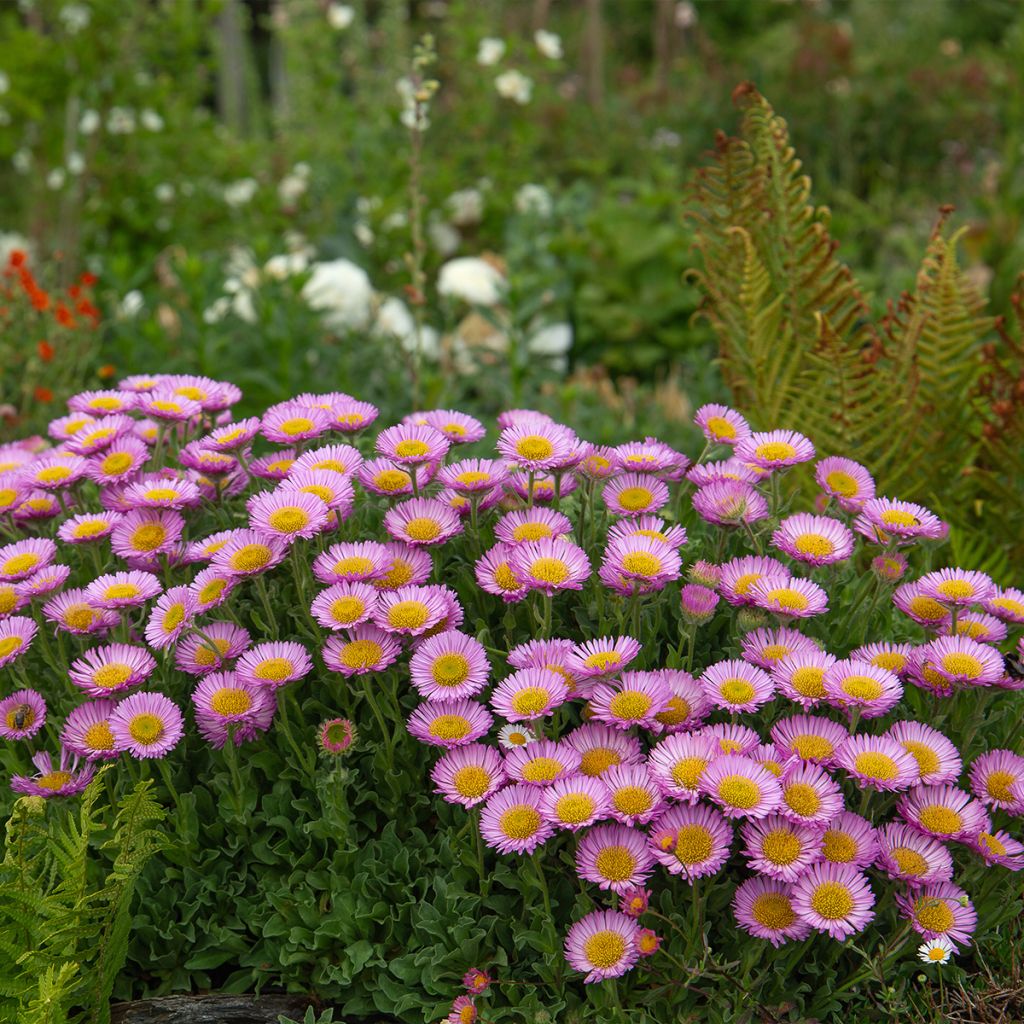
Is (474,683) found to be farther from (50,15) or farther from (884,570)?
(50,15)

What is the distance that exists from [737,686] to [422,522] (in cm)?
55

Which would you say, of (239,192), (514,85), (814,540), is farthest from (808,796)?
(239,192)

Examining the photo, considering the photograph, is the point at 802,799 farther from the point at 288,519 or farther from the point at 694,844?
the point at 288,519

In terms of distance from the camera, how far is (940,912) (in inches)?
60.9

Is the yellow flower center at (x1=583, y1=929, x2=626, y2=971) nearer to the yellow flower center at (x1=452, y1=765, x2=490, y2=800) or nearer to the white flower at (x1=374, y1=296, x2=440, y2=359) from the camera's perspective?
the yellow flower center at (x1=452, y1=765, x2=490, y2=800)

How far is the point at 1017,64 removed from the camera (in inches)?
236

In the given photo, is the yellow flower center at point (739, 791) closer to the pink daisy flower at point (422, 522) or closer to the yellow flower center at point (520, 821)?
the yellow flower center at point (520, 821)

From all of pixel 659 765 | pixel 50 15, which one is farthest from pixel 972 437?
pixel 50 15

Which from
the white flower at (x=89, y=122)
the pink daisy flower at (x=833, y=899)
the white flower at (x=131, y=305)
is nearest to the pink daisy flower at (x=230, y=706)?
the pink daisy flower at (x=833, y=899)

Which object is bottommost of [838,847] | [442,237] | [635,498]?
[442,237]

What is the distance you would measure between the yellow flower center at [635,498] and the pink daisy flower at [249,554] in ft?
1.86

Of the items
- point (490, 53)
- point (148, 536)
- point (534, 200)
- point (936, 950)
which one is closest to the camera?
point (936, 950)

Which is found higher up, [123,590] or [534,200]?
[123,590]

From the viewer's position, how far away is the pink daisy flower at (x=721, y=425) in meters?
2.02
